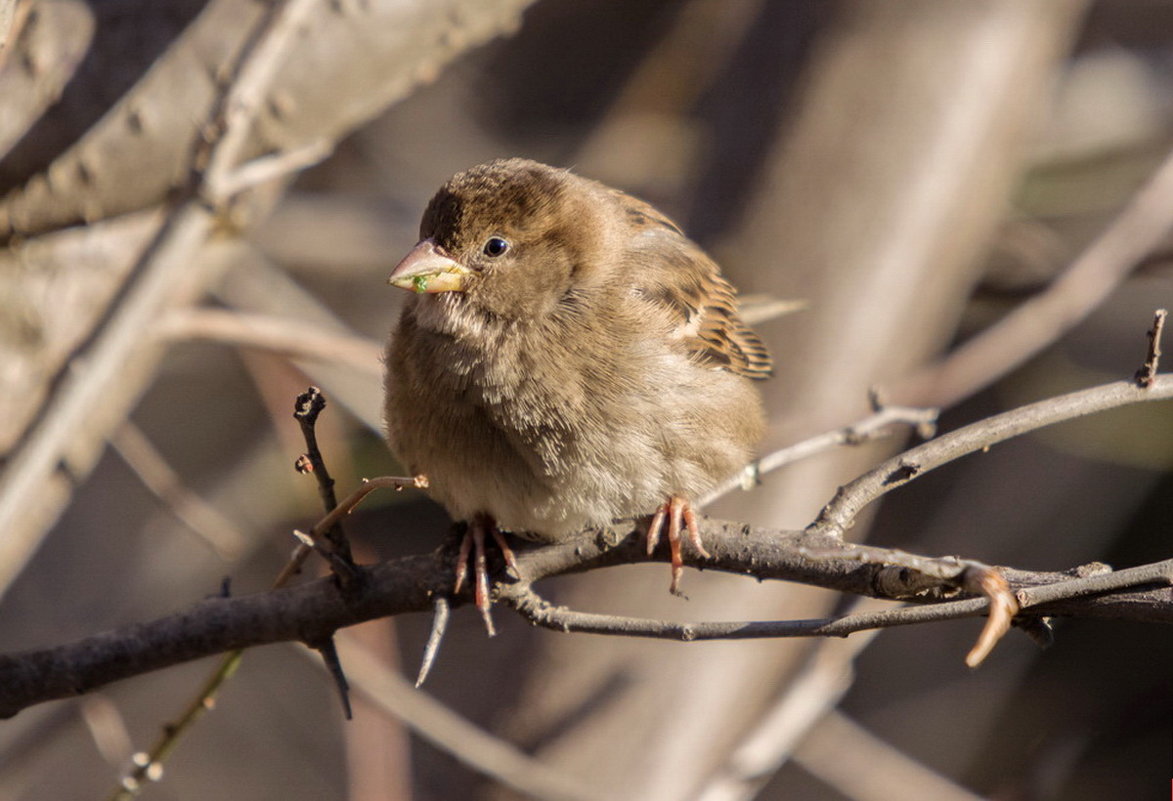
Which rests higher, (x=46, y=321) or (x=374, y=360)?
(x=374, y=360)

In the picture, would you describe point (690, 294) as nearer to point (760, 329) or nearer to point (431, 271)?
point (431, 271)

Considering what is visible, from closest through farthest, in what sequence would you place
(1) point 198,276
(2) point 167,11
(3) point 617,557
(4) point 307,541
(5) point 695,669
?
(4) point 307,541 → (3) point 617,557 → (2) point 167,11 → (1) point 198,276 → (5) point 695,669

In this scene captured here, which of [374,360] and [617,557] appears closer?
[617,557]

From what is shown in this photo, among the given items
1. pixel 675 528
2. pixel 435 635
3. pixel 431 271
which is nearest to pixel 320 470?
pixel 435 635

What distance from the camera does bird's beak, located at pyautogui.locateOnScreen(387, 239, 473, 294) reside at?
3303 mm

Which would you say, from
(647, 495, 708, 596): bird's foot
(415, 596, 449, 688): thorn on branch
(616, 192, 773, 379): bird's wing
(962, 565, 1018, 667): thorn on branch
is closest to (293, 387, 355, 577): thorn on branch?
(415, 596, 449, 688): thorn on branch

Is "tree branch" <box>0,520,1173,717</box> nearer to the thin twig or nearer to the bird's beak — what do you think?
the bird's beak

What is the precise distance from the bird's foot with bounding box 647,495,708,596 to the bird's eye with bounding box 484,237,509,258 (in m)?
0.85

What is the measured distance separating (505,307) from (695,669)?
6.39 ft

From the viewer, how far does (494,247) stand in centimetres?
344

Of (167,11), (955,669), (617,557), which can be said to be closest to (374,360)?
(167,11)

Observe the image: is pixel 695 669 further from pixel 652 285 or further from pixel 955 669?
pixel 955 669

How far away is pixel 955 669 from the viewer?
677 centimetres

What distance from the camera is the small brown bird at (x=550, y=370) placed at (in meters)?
3.12
